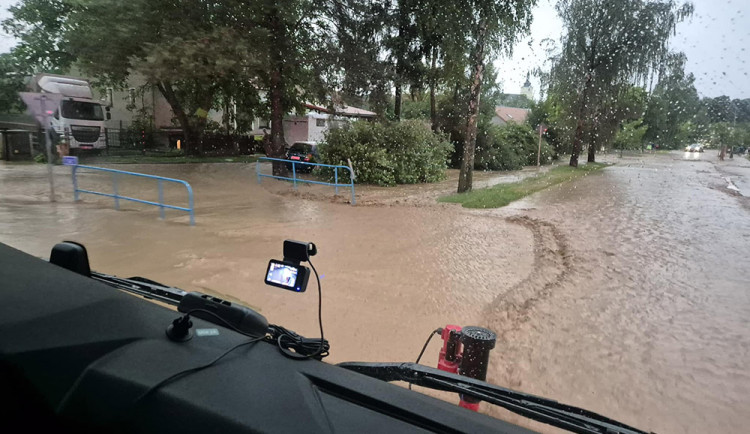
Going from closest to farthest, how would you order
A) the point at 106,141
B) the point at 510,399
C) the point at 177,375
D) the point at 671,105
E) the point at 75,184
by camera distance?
the point at 177,375 < the point at 510,399 < the point at 75,184 < the point at 106,141 < the point at 671,105

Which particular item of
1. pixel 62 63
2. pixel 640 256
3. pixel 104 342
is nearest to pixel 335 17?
pixel 62 63

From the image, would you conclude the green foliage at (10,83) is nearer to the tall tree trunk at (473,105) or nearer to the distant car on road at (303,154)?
the tall tree trunk at (473,105)

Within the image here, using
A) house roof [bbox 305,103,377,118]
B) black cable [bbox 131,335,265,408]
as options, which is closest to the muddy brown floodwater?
black cable [bbox 131,335,265,408]

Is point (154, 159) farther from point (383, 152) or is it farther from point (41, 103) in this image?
point (41, 103)

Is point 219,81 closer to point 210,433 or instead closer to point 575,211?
point 575,211

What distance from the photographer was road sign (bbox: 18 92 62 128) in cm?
567

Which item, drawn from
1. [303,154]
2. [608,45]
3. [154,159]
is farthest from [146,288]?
[608,45]

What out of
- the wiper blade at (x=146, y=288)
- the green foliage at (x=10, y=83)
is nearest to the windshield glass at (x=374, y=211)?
the green foliage at (x=10, y=83)

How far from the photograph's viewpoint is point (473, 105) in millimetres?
13250

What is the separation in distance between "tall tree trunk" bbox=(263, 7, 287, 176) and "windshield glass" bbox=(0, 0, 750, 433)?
0.27ft

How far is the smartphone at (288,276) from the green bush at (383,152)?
13981mm

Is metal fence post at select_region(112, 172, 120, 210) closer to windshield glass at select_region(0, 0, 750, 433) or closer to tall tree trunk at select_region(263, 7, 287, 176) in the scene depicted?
windshield glass at select_region(0, 0, 750, 433)

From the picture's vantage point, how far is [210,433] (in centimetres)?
105

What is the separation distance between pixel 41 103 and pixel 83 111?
6.07 m
